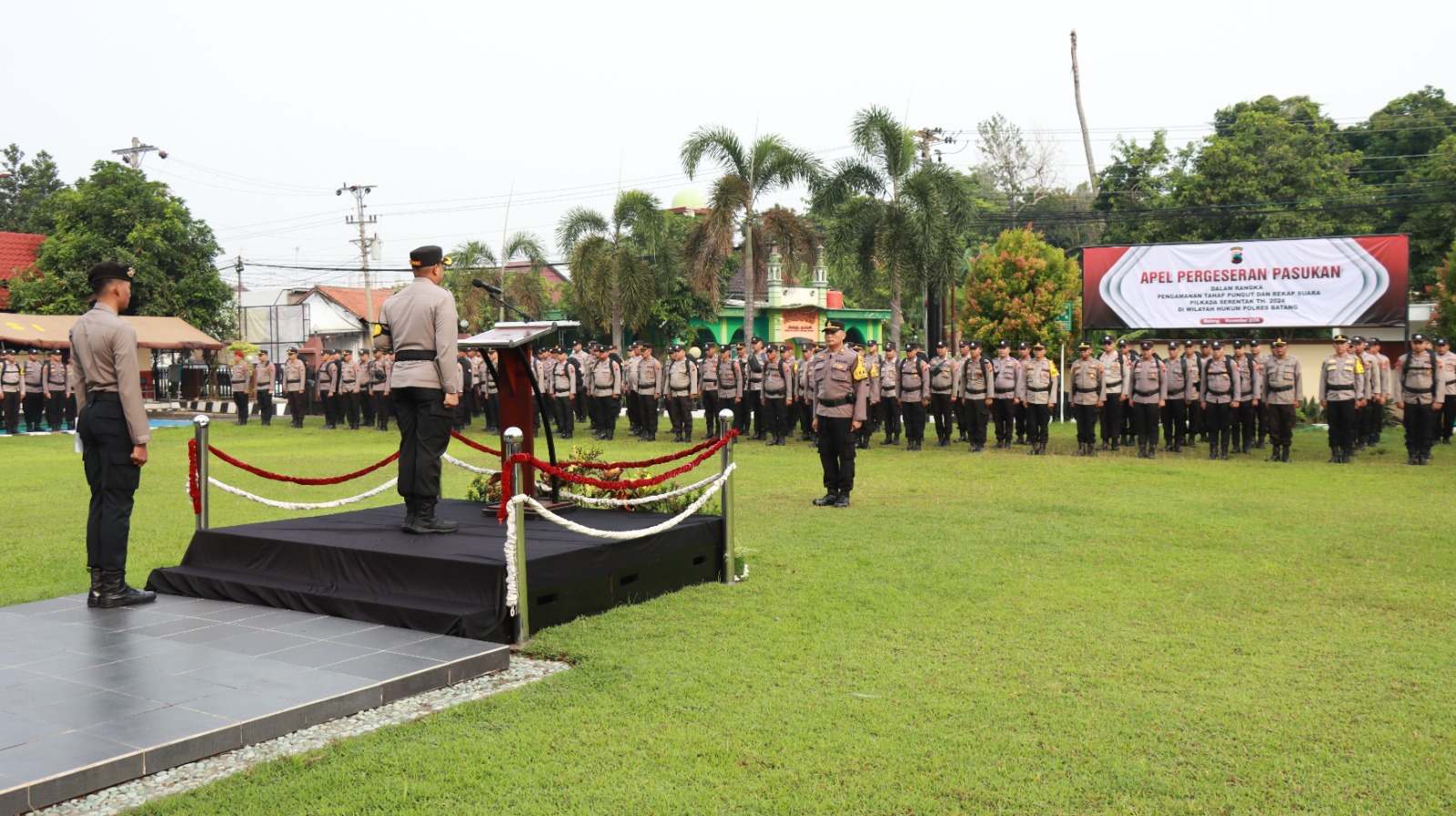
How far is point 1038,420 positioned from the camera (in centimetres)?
1653

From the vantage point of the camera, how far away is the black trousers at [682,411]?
62.0 ft

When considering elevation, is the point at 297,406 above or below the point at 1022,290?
below

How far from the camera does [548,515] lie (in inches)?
227

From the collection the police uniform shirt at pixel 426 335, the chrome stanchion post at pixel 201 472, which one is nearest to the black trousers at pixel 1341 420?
the police uniform shirt at pixel 426 335

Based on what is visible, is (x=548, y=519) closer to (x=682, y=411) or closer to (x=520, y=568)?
(x=520, y=568)

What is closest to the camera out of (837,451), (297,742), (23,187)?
(297,742)

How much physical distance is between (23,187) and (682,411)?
138 ft

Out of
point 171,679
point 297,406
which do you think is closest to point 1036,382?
point 171,679

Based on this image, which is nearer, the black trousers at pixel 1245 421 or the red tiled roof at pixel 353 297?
the black trousers at pixel 1245 421

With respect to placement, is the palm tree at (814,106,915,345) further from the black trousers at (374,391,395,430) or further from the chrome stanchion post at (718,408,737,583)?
the chrome stanchion post at (718,408,737,583)

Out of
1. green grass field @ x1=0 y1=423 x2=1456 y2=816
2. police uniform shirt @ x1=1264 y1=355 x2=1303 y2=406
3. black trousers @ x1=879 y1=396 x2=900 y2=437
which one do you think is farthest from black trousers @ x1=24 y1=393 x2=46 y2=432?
police uniform shirt @ x1=1264 y1=355 x2=1303 y2=406

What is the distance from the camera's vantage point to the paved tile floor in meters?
3.84

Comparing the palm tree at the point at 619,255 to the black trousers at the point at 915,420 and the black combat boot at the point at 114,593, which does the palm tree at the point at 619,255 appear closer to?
the black trousers at the point at 915,420

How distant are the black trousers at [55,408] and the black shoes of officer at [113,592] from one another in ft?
64.3
